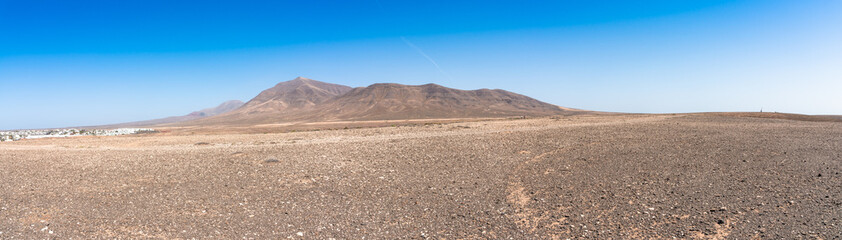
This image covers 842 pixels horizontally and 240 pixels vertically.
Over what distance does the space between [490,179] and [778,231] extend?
639cm

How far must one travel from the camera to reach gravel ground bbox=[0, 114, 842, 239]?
700 cm

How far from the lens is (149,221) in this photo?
7.80 meters

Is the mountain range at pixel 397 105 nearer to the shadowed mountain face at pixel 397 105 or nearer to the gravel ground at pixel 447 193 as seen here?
the shadowed mountain face at pixel 397 105

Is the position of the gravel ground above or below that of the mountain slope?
below

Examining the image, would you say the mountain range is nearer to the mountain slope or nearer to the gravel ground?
the mountain slope

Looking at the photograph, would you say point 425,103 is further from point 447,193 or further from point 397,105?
point 447,193

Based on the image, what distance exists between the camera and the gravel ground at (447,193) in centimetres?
700

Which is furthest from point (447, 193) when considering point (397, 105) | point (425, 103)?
point (425, 103)

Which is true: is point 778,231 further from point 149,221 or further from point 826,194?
point 149,221

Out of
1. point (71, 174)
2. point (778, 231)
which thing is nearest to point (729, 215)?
point (778, 231)

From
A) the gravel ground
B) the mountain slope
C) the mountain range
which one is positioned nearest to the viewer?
the gravel ground

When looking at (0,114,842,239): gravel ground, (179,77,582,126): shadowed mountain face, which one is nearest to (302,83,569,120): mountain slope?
(179,77,582,126): shadowed mountain face

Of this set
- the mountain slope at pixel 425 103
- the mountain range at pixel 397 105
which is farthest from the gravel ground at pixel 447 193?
the mountain range at pixel 397 105

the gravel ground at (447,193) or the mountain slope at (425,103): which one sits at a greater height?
the mountain slope at (425,103)
